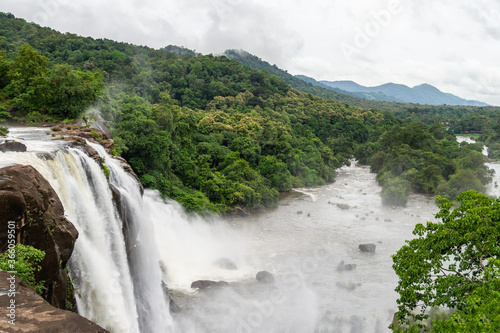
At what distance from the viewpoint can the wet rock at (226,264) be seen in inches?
877

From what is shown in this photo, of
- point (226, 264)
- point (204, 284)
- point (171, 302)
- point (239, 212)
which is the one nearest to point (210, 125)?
point (239, 212)

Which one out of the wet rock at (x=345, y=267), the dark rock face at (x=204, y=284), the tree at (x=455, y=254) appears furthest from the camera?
the wet rock at (x=345, y=267)

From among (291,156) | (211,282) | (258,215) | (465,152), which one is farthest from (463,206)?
(465,152)

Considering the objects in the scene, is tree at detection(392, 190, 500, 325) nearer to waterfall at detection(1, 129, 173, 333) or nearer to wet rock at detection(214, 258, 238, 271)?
waterfall at detection(1, 129, 173, 333)

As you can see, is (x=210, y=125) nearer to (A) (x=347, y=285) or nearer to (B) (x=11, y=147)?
(A) (x=347, y=285)

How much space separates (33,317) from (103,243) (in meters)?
6.97

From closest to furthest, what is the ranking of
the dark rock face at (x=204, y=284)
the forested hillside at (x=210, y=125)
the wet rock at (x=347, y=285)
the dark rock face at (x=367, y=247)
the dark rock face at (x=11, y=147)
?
the dark rock face at (x=11, y=147), the dark rock face at (x=204, y=284), the wet rock at (x=347, y=285), the forested hillside at (x=210, y=125), the dark rock face at (x=367, y=247)

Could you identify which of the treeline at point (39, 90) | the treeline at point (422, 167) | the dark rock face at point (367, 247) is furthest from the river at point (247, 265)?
the treeline at point (422, 167)

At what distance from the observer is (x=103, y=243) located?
1307cm

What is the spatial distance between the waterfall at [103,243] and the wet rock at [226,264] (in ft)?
18.6

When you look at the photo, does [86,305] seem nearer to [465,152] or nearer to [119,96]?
[119,96]

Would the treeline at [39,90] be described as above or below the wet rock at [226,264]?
above

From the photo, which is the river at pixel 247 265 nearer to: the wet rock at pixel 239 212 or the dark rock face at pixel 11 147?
the dark rock face at pixel 11 147

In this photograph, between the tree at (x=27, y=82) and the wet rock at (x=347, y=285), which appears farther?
the tree at (x=27, y=82)
